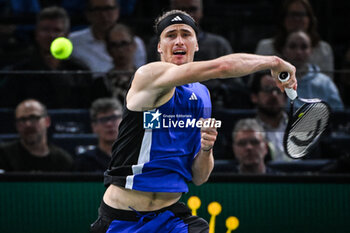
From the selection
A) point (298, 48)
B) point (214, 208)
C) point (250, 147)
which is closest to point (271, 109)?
point (250, 147)

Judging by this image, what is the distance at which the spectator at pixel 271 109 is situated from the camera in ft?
17.3

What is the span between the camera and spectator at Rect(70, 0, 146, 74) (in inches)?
253

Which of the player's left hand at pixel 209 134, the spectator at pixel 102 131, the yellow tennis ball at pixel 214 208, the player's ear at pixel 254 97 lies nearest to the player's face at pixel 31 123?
the spectator at pixel 102 131

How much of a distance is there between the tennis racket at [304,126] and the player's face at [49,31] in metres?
3.29

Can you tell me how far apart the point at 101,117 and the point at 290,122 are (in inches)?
83.9

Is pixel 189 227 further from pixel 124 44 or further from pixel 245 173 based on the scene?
pixel 124 44

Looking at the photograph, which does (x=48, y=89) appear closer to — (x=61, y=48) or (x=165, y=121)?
(x=61, y=48)

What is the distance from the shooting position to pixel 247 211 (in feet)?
17.0

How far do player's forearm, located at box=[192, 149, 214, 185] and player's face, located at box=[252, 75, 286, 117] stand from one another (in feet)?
5.75

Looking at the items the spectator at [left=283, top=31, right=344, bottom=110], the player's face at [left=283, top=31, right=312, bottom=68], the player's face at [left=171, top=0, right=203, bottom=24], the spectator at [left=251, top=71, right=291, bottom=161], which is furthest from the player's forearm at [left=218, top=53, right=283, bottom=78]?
the player's face at [left=171, top=0, right=203, bottom=24]

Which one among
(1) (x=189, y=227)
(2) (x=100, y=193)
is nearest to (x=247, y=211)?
(2) (x=100, y=193)

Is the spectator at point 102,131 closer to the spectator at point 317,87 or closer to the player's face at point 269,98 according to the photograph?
the player's face at point 269,98

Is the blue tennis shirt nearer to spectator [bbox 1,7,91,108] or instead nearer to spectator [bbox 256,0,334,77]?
spectator [bbox 1,7,91,108]

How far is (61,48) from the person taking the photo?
612 centimetres
